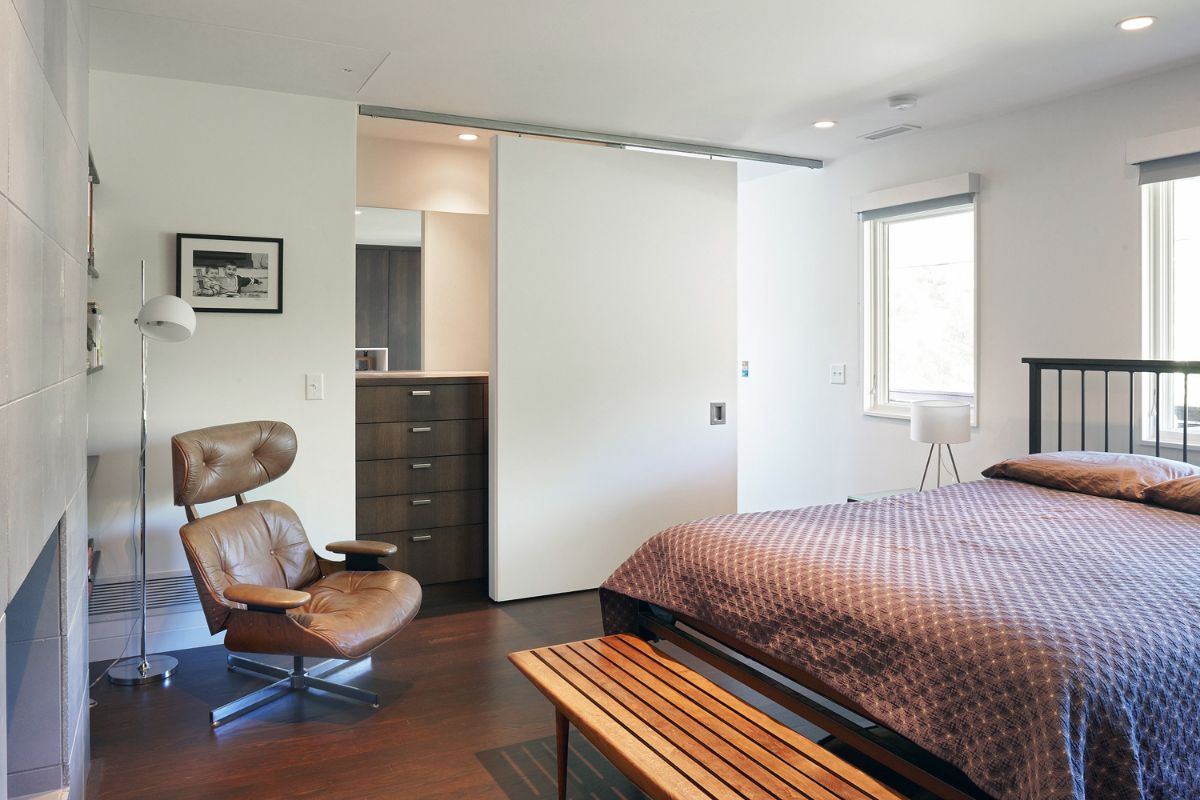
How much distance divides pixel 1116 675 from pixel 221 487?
2.87 meters

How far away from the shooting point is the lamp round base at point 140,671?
3.29 meters

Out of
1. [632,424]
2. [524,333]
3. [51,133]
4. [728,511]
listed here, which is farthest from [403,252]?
[51,133]

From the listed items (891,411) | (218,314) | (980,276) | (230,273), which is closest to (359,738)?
(218,314)

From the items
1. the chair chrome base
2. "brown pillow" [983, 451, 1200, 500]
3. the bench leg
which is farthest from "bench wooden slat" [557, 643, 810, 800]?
"brown pillow" [983, 451, 1200, 500]

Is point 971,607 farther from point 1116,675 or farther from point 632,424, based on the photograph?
point 632,424

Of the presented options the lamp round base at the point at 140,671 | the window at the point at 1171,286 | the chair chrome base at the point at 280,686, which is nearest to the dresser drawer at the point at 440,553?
the chair chrome base at the point at 280,686

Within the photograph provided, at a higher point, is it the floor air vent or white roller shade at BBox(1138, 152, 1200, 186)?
white roller shade at BBox(1138, 152, 1200, 186)

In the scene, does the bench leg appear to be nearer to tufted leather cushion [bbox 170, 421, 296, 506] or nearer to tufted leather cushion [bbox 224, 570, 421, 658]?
tufted leather cushion [bbox 224, 570, 421, 658]

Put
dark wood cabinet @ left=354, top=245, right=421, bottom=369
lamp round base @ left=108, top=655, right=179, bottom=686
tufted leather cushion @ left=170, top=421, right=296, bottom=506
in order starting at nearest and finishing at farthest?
tufted leather cushion @ left=170, top=421, right=296, bottom=506 < lamp round base @ left=108, top=655, right=179, bottom=686 < dark wood cabinet @ left=354, top=245, right=421, bottom=369

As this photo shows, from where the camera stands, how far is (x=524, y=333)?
4375mm

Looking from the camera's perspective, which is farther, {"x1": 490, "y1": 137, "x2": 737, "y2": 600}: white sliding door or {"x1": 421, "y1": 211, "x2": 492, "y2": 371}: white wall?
{"x1": 421, "y1": 211, "x2": 492, "y2": 371}: white wall

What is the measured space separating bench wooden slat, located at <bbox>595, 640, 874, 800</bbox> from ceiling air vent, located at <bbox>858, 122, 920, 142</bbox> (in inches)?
126

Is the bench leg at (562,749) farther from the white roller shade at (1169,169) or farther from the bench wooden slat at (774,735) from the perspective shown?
the white roller shade at (1169,169)

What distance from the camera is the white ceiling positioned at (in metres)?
2.92
